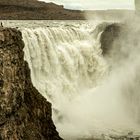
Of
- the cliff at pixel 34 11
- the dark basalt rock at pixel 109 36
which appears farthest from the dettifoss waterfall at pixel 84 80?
the cliff at pixel 34 11

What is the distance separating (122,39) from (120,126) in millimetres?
5740

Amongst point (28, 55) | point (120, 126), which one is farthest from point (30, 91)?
point (28, 55)

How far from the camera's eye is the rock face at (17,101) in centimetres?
729

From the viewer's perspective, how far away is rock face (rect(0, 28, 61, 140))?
23.9 feet

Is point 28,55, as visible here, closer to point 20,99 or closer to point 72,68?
point 72,68

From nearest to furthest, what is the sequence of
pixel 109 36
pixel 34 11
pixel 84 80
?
pixel 109 36
pixel 84 80
pixel 34 11

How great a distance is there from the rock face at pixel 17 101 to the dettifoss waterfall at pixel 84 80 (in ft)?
23.6

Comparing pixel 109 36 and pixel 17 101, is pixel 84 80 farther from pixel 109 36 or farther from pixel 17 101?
pixel 17 101

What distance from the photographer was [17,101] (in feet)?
24.9

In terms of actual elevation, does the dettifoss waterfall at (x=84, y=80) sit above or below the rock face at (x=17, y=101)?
above

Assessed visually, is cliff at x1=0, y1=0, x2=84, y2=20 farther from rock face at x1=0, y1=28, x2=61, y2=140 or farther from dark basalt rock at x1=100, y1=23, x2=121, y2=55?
rock face at x1=0, y1=28, x2=61, y2=140

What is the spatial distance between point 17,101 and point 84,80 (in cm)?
1746

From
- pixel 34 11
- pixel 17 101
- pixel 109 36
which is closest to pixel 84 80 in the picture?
pixel 109 36

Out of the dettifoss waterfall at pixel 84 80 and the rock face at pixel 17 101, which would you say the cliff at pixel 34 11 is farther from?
the rock face at pixel 17 101
